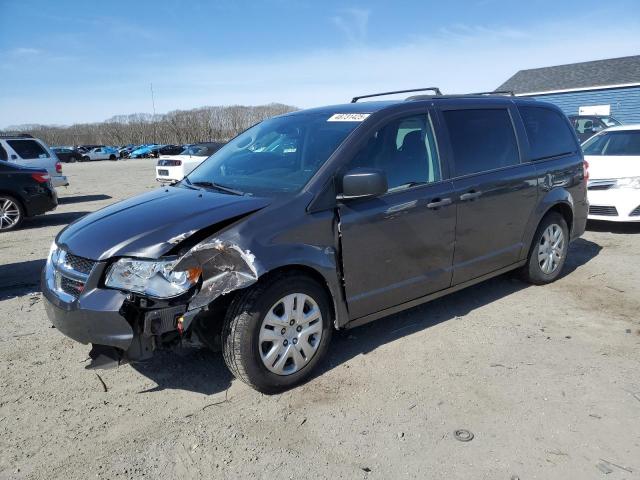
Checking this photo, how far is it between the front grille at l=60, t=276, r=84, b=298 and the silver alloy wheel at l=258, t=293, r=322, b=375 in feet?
3.65

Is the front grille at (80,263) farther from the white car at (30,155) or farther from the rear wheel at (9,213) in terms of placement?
the white car at (30,155)

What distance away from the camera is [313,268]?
3295 millimetres

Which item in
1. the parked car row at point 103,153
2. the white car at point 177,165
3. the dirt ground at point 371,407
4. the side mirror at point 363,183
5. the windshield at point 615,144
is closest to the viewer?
the dirt ground at point 371,407

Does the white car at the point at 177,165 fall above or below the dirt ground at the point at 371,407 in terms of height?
above

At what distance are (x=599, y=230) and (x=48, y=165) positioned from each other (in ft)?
42.8

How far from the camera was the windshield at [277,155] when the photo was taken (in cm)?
361

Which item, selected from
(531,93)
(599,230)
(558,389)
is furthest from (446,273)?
(531,93)

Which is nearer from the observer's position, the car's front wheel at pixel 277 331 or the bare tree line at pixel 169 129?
the car's front wheel at pixel 277 331

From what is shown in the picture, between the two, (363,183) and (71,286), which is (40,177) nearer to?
(71,286)

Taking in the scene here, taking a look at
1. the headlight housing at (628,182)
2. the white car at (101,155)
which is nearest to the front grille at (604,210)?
the headlight housing at (628,182)

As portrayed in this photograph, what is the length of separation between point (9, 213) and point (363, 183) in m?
8.70

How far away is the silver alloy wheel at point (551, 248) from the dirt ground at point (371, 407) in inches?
27.9

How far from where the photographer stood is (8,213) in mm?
9578

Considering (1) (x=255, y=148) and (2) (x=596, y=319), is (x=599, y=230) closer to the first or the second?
(2) (x=596, y=319)
